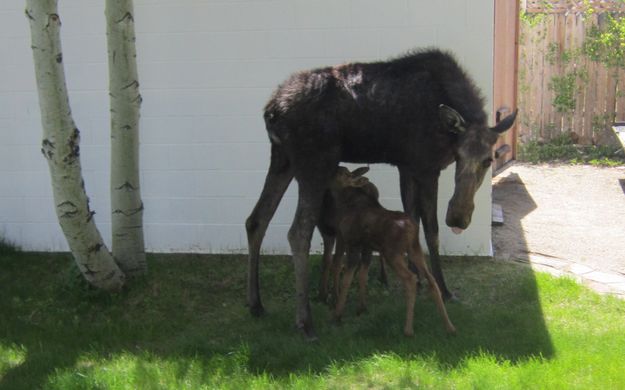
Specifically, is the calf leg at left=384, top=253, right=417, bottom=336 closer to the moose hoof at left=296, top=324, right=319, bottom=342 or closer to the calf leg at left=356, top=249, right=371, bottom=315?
the calf leg at left=356, top=249, right=371, bottom=315

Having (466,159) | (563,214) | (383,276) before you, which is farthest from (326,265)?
(563,214)

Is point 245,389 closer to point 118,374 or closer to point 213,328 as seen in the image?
point 118,374

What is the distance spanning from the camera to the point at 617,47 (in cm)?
1332

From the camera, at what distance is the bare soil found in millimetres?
7578

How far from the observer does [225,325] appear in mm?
5918

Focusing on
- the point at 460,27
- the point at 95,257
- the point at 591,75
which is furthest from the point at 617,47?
the point at 95,257

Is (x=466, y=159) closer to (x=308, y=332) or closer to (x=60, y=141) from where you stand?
(x=308, y=332)

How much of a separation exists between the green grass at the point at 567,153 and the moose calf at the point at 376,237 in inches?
311

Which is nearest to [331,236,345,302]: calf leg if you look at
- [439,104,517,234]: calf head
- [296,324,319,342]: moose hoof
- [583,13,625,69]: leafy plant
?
[296,324,319,342]: moose hoof

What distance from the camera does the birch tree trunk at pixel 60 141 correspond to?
18.2ft

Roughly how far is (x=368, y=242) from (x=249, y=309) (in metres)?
1.39

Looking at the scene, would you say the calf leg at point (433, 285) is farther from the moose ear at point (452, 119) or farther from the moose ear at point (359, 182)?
the moose ear at point (452, 119)

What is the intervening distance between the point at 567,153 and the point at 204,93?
7.96 meters

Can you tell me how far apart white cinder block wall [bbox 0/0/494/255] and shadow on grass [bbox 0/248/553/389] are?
26.1 inches
